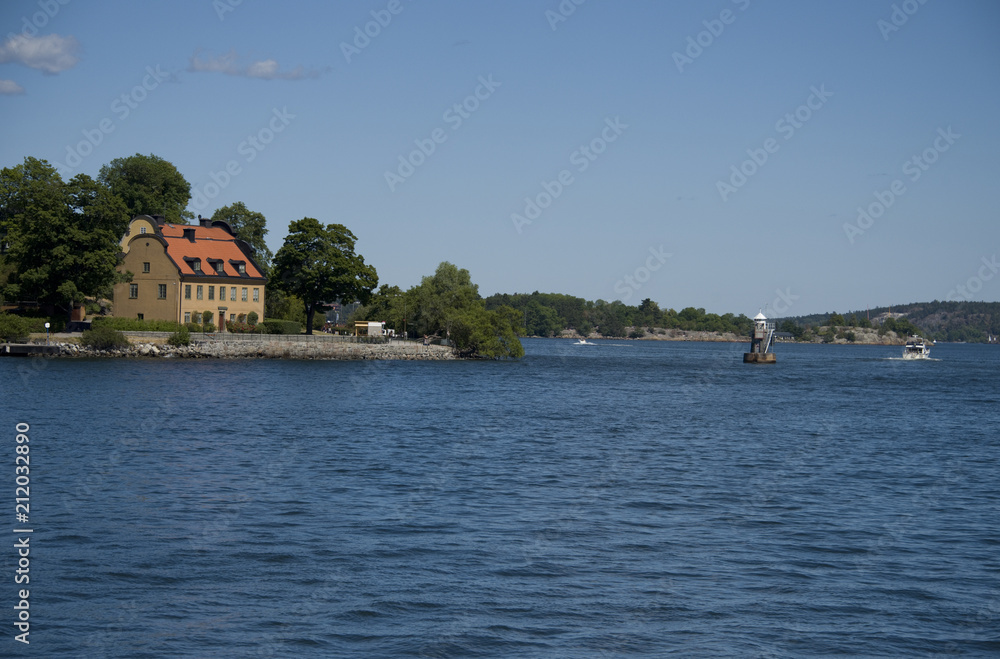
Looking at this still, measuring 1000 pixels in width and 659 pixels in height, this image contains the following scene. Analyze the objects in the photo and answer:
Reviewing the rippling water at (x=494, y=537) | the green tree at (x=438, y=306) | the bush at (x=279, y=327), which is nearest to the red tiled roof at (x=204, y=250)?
the bush at (x=279, y=327)

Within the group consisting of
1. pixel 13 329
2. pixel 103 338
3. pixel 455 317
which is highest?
pixel 455 317

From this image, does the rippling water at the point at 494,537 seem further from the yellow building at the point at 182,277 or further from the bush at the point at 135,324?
the yellow building at the point at 182,277

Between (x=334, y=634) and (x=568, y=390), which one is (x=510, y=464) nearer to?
(x=334, y=634)

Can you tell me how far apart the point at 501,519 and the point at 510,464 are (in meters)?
7.99

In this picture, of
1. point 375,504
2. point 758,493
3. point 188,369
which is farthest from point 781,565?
point 188,369

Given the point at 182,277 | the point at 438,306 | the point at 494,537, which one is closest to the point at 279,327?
the point at 182,277

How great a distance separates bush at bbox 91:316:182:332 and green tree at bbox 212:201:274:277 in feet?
115

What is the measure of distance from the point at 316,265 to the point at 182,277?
1330 centimetres

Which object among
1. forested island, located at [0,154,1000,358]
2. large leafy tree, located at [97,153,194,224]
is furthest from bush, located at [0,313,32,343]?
large leafy tree, located at [97,153,194,224]

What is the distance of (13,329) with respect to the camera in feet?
235

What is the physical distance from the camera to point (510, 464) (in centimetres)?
2714

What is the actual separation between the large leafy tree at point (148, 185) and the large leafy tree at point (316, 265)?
1604 cm

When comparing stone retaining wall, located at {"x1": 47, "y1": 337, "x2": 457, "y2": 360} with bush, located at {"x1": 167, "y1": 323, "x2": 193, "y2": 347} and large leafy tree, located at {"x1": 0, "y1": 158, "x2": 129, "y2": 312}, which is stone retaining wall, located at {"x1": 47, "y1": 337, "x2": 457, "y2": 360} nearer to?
bush, located at {"x1": 167, "y1": 323, "x2": 193, "y2": 347}

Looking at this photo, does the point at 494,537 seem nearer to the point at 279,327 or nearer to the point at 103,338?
the point at 103,338
